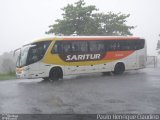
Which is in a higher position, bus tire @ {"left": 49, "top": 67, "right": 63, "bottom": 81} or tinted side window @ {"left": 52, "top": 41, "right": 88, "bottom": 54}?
tinted side window @ {"left": 52, "top": 41, "right": 88, "bottom": 54}

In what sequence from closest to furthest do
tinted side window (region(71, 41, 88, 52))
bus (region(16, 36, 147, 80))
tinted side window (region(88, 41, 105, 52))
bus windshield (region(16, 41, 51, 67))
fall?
bus windshield (region(16, 41, 51, 67)) → bus (region(16, 36, 147, 80)) → tinted side window (region(71, 41, 88, 52)) → tinted side window (region(88, 41, 105, 52))

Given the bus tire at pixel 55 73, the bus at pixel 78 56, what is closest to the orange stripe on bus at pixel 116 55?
the bus at pixel 78 56

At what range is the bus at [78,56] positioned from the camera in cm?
2362

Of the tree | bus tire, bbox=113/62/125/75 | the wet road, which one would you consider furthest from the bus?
the tree

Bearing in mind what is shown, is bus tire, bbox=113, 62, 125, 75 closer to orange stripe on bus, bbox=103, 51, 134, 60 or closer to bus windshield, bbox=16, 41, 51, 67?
orange stripe on bus, bbox=103, 51, 134, 60

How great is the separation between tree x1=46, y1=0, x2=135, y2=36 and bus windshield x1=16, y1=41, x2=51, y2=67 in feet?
66.2

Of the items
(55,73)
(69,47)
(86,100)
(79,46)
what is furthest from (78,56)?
(86,100)

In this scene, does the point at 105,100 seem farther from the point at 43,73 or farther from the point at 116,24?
the point at 116,24

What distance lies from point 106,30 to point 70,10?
5564mm

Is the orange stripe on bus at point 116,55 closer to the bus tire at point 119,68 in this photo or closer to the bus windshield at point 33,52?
the bus tire at point 119,68

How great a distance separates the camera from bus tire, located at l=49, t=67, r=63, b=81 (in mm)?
24133

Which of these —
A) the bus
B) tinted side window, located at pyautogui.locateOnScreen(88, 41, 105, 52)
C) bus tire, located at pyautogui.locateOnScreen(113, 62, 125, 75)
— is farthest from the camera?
bus tire, located at pyautogui.locateOnScreen(113, 62, 125, 75)

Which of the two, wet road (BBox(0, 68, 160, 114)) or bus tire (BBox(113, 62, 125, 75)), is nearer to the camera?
wet road (BBox(0, 68, 160, 114))

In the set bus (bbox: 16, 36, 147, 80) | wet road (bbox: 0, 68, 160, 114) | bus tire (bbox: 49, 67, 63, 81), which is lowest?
wet road (bbox: 0, 68, 160, 114)
